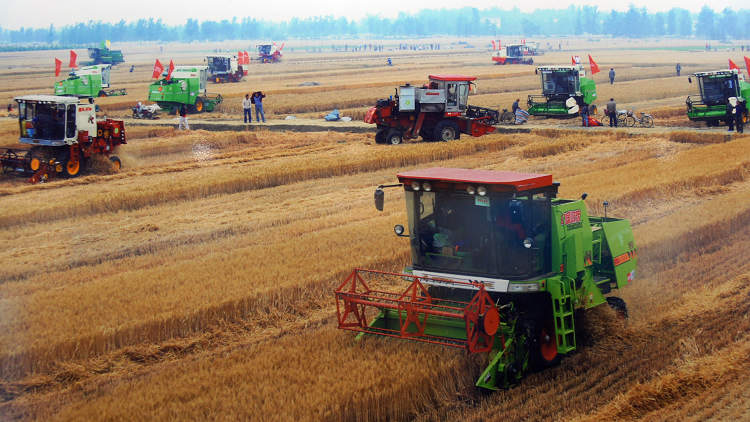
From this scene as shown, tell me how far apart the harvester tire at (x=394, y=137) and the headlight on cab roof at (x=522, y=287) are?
20091 mm

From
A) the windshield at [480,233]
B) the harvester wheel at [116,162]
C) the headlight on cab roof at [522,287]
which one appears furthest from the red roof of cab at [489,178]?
the harvester wheel at [116,162]

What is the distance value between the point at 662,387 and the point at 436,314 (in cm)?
237

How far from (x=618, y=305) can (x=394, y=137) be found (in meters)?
18.9

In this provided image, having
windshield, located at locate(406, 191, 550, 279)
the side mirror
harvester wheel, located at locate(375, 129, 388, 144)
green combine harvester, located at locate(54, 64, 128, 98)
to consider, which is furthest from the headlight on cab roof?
green combine harvester, located at locate(54, 64, 128, 98)

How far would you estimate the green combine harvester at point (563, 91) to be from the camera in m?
34.5

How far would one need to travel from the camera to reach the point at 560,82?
1409 inches

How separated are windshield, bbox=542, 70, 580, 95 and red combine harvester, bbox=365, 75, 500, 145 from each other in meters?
7.92

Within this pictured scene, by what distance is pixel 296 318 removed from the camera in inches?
439

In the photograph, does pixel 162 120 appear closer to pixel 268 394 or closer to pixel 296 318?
pixel 296 318

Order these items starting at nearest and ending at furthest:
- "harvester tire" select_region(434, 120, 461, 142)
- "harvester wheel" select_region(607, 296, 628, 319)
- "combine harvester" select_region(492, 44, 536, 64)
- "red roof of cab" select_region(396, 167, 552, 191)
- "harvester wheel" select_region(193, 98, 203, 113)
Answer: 1. "red roof of cab" select_region(396, 167, 552, 191)
2. "harvester wheel" select_region(607, 296, 628, 319)
3. "harvester tire" select_region(434, 120, 461, 142)
4. "harvester wheel" select_region(193, 98, 203, 113)
5. "combine harvester" select_region(492, 44, 536, 64)

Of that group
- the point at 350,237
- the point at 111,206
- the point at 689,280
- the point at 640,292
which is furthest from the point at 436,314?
the point at 111,206

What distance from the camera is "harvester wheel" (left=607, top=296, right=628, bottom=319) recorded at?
1029cm

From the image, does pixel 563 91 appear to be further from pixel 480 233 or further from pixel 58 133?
pixel 480 233

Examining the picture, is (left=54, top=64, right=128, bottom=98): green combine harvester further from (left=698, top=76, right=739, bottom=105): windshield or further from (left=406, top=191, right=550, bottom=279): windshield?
(left=406, top=191, right=550, bottom=279): windshield
